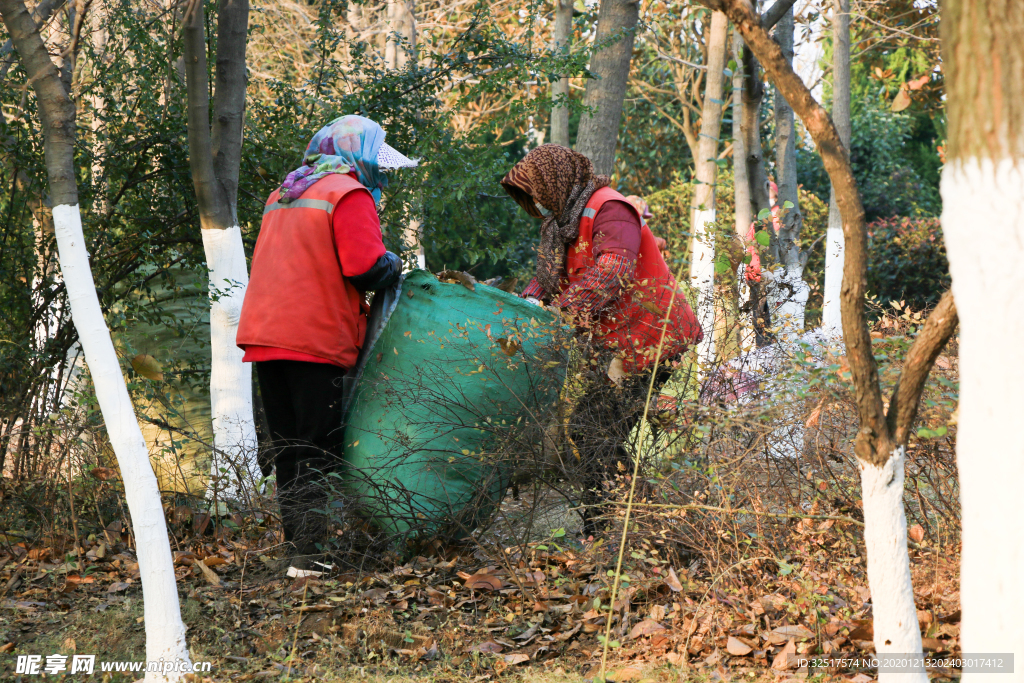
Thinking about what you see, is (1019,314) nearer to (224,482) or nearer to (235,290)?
(224,482)

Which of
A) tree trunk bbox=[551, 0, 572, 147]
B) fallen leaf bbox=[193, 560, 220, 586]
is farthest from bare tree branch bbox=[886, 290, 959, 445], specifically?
tree trunk bbox=[551, 0, 572, 147]

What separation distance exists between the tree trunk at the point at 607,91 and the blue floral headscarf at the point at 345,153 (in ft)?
6.92

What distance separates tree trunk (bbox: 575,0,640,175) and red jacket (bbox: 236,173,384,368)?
7.81 ft

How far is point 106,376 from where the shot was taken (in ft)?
8.59

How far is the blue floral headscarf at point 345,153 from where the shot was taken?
11.3 feet

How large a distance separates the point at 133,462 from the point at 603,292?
5.71 ft

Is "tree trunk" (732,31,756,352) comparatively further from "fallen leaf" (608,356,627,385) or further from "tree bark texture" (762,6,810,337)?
"fallen leaf" (608,356,627,385)

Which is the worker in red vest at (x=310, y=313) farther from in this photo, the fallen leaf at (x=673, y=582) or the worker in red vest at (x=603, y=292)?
the fallen leaf at (x=673, y=582)

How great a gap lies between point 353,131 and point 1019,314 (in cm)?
263

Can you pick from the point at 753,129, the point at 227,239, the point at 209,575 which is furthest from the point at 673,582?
the point at 753,129

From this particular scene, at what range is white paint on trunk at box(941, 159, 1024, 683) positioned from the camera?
159cm

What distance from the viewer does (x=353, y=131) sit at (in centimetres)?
352

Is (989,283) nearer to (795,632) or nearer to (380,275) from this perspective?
(795,632)

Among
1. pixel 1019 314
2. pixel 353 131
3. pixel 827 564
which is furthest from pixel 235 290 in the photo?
pixel 1019 314
